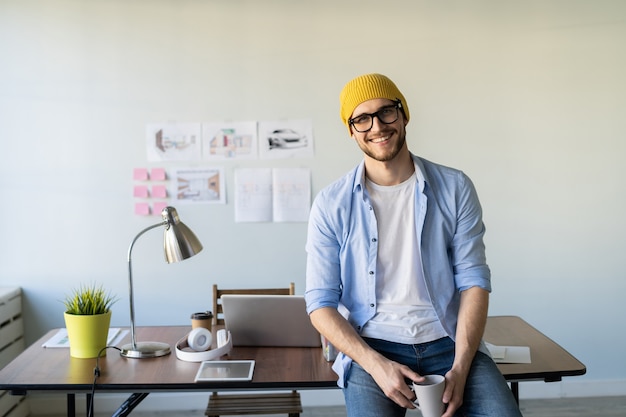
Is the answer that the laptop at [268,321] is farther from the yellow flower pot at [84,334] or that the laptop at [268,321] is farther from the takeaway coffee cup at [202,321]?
the yellow flower pot at [84,334]

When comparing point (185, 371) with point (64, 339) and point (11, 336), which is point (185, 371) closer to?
point (64, 339)

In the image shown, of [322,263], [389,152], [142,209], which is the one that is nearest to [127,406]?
[322,263]

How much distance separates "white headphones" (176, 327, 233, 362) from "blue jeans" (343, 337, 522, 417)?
50cm

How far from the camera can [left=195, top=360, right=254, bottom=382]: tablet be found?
1884 mm

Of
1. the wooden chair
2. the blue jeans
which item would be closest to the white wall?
the wooden chair

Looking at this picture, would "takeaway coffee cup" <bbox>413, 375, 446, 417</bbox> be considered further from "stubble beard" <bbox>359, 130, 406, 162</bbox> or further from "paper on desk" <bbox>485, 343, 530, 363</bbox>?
"stubble beard" <bbox>359, 130, 406, 162</bbox>

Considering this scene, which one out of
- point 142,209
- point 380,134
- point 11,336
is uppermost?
point 380,134

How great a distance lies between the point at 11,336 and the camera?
341cm

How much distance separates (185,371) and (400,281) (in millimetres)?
744

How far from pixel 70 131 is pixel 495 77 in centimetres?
246

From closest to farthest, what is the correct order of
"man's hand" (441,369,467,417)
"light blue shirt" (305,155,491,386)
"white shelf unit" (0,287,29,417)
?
1. "man's hand" (441,369,467,417)
2. "light blue shirt" (305,155,491,386)
3. "white shelf unit" (0,287,29,417)

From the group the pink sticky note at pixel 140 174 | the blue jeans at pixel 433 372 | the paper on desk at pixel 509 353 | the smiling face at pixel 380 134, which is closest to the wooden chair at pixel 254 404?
the blue jeans at pixel 433 372

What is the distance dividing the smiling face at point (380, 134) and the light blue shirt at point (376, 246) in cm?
10

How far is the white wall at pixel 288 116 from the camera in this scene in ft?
11.6
